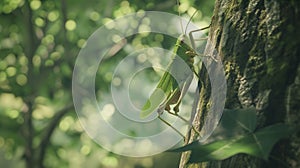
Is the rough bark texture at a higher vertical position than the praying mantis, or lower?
higher

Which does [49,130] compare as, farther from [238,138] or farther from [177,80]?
[238,138]

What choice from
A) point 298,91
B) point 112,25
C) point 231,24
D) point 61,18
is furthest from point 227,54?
point 61,18

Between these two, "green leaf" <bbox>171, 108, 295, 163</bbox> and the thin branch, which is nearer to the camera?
"green leaf" <bbox>171, 108, 295, 163</bbox>

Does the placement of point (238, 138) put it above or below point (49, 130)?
above

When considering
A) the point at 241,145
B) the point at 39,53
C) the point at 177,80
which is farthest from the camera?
the point at 39,53

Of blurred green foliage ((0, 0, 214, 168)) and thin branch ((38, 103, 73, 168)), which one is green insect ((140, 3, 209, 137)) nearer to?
blurred green foliage ((0, 0, 214, 168))

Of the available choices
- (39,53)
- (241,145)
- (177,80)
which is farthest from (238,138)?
(39,53)

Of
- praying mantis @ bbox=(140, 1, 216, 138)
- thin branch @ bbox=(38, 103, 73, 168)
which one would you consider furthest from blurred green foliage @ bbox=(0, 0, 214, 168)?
praying mantis @ bbox=(140, 1, 216, 138)

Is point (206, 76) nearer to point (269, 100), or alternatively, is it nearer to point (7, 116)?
point (269, 100)
